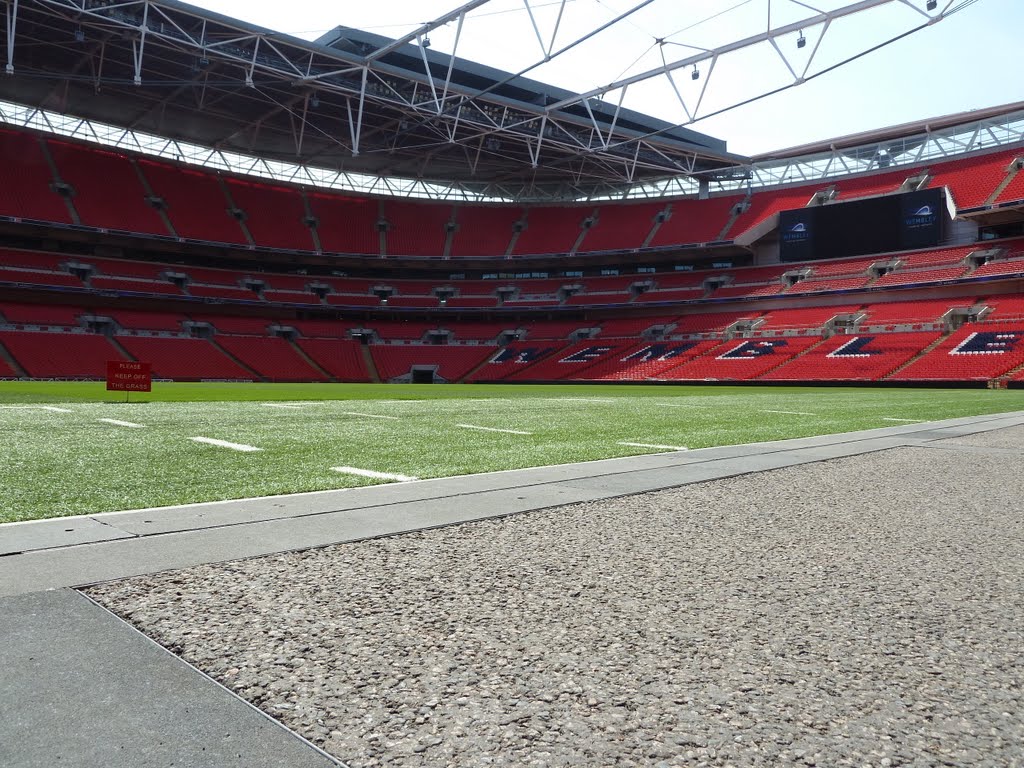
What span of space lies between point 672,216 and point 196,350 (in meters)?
38.2

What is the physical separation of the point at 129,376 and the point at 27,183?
40297 millimetres

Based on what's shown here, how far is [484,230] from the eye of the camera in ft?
198

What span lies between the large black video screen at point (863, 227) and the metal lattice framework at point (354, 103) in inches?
324

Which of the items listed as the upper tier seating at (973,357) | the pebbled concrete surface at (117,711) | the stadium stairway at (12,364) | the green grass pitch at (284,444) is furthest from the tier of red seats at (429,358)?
the pebbled concrete surface at (117,711)

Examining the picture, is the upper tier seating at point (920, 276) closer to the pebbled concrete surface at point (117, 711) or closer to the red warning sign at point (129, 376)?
the red warning sign at point (129, 376)

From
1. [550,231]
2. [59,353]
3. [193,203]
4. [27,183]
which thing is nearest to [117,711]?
[59,353]

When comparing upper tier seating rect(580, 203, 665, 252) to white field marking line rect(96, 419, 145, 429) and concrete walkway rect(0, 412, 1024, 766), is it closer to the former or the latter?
white field marking line rect(96, 419, 145, 429)

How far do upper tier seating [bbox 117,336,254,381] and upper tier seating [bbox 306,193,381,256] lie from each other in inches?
610

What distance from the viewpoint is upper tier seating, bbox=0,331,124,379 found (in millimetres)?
37000

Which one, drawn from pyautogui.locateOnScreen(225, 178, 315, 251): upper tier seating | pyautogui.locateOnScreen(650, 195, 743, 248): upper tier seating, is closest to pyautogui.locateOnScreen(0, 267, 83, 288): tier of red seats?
pyautogui.locateOnScreen(225, 178, 315, 251): upper tier seating

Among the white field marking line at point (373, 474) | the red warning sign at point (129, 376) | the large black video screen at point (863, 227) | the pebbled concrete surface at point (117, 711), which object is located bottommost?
the white field marking line at point (373, 474)

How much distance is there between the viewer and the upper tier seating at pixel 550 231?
190 ft

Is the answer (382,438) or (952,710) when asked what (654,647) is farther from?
(382,438)

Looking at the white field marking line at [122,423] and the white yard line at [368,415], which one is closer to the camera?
the white field marking line at [122,423]
